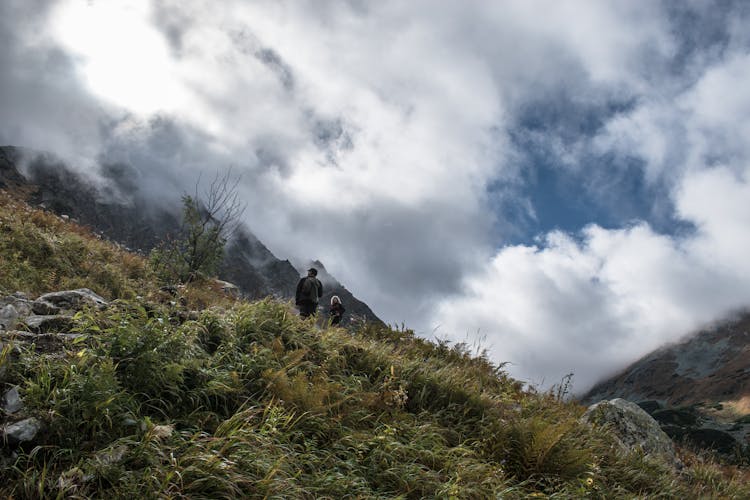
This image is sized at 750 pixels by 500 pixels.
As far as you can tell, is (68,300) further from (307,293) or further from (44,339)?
(307,293)

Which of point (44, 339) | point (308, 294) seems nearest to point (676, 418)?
point (308, 294)

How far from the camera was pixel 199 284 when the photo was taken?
1512cm

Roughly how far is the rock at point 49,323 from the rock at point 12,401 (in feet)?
4.08

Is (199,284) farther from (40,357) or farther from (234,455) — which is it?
(234,455)

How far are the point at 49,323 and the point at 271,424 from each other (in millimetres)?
2629

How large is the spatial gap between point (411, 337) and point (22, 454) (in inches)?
375

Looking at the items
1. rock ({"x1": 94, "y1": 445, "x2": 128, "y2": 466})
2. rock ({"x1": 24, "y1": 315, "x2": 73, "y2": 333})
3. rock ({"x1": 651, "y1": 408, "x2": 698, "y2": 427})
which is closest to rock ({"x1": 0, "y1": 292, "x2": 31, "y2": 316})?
rock ({"x1": 24, "y1": 315, "x2": 73, "y2": 333})

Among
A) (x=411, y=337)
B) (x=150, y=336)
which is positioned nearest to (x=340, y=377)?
(x=150, y=336)

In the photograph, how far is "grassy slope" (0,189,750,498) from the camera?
3.46 meters

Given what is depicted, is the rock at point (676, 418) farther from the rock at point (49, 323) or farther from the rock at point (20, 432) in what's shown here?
the rock at point (20, 432)

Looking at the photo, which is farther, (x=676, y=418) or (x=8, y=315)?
(x=676, y=418)

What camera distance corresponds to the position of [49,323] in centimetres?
490

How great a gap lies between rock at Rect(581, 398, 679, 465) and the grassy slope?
0.81 metres

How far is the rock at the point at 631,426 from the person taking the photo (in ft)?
29.4
